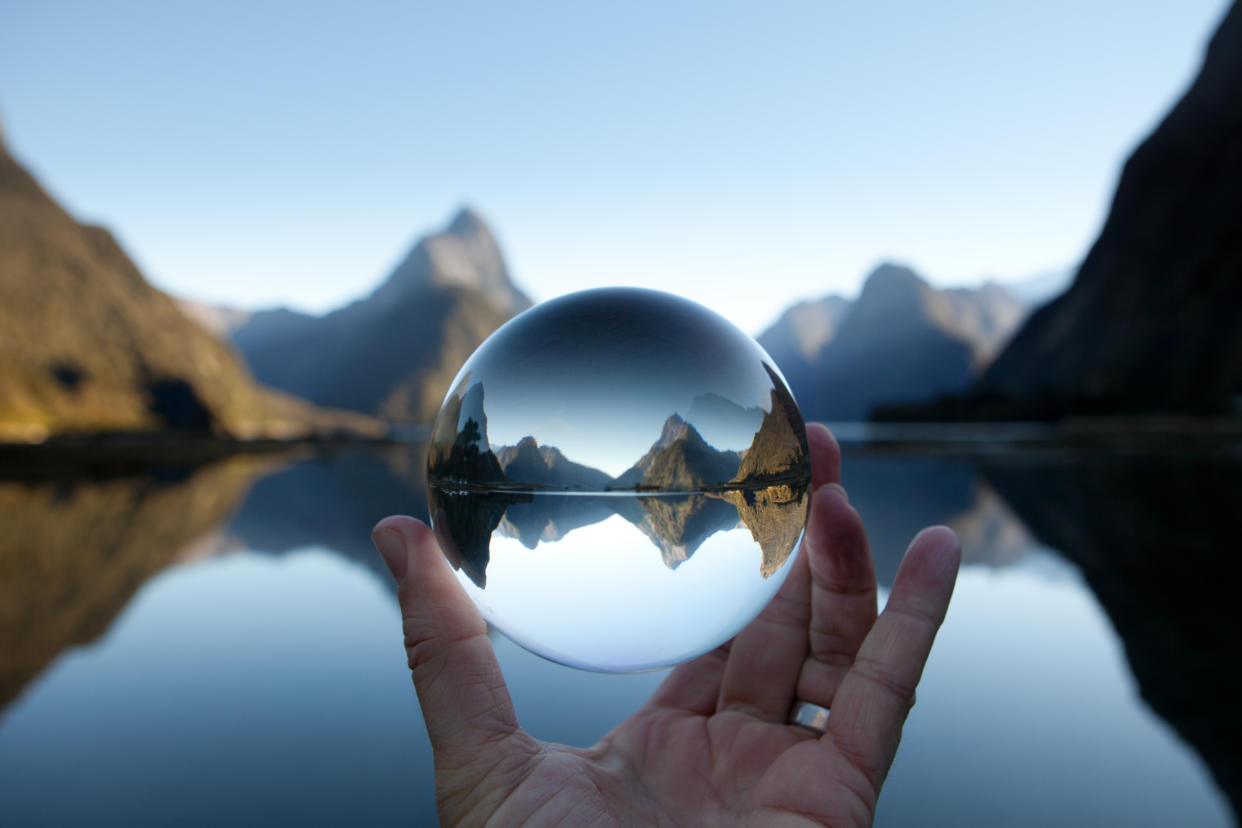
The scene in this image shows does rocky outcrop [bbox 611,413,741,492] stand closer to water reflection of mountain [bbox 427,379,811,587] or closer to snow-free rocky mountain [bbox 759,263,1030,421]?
water reflection of mountain [bbox 427,379,811,587]

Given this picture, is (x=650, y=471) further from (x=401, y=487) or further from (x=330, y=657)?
(x=401, y=487)

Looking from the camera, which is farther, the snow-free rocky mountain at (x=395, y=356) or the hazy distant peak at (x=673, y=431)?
the snow-free rocky mountain at (x=395, y=356)

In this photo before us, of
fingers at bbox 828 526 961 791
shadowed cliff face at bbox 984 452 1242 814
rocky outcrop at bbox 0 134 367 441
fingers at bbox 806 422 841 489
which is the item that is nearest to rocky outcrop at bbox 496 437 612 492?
fingers at bbox 828 526 961 791

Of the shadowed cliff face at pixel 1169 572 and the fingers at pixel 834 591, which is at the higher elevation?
the fingers at pixel 834 591

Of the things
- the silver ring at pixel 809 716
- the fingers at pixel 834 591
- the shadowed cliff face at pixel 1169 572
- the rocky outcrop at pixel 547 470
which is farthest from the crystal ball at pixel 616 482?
the shadowed cliff face at pixel 1169 572

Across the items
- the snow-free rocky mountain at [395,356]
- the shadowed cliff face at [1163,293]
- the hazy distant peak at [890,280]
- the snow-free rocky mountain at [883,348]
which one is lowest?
the snow-free rocky mountain at [395,356]

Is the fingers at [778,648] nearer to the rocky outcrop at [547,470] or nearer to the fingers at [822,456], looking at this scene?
the fingers at [822,456]

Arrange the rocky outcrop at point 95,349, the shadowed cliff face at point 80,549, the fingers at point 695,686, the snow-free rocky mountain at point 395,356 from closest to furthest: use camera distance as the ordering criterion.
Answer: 1. the fingers at point 695,686
2. the shadowed cliff face at point 80,549
3. the rocky outcrop at point 95,349
4. the snow-free rocky mountain at point 395,356

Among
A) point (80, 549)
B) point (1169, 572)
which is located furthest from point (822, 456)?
point (80, 549)
